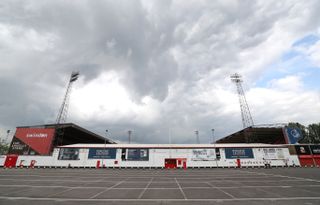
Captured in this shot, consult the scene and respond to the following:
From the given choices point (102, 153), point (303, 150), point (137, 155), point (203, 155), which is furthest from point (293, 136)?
point (102, 153)

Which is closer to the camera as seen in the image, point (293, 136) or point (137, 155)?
point (137, 155)

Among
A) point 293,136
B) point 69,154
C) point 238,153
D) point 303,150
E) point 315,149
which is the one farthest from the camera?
point 293,136

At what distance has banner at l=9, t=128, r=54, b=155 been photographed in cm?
4617

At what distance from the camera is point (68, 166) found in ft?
144

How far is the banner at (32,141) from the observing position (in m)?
46.2

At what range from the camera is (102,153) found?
44.8m

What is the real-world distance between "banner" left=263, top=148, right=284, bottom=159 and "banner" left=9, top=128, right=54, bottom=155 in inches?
2361

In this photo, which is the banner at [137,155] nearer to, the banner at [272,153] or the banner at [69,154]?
the banner at [69,154]

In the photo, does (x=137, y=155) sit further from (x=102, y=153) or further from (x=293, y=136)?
(x=293, y=136)

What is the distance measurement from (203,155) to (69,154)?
3662 cm

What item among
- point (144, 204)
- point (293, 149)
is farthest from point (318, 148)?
point (144, 204)

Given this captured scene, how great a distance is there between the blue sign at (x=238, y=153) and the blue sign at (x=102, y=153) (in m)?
30.9

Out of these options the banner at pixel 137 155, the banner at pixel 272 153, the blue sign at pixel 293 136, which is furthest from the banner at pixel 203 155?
the blue sign at pixel 293 136

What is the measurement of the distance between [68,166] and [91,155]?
649 cm
